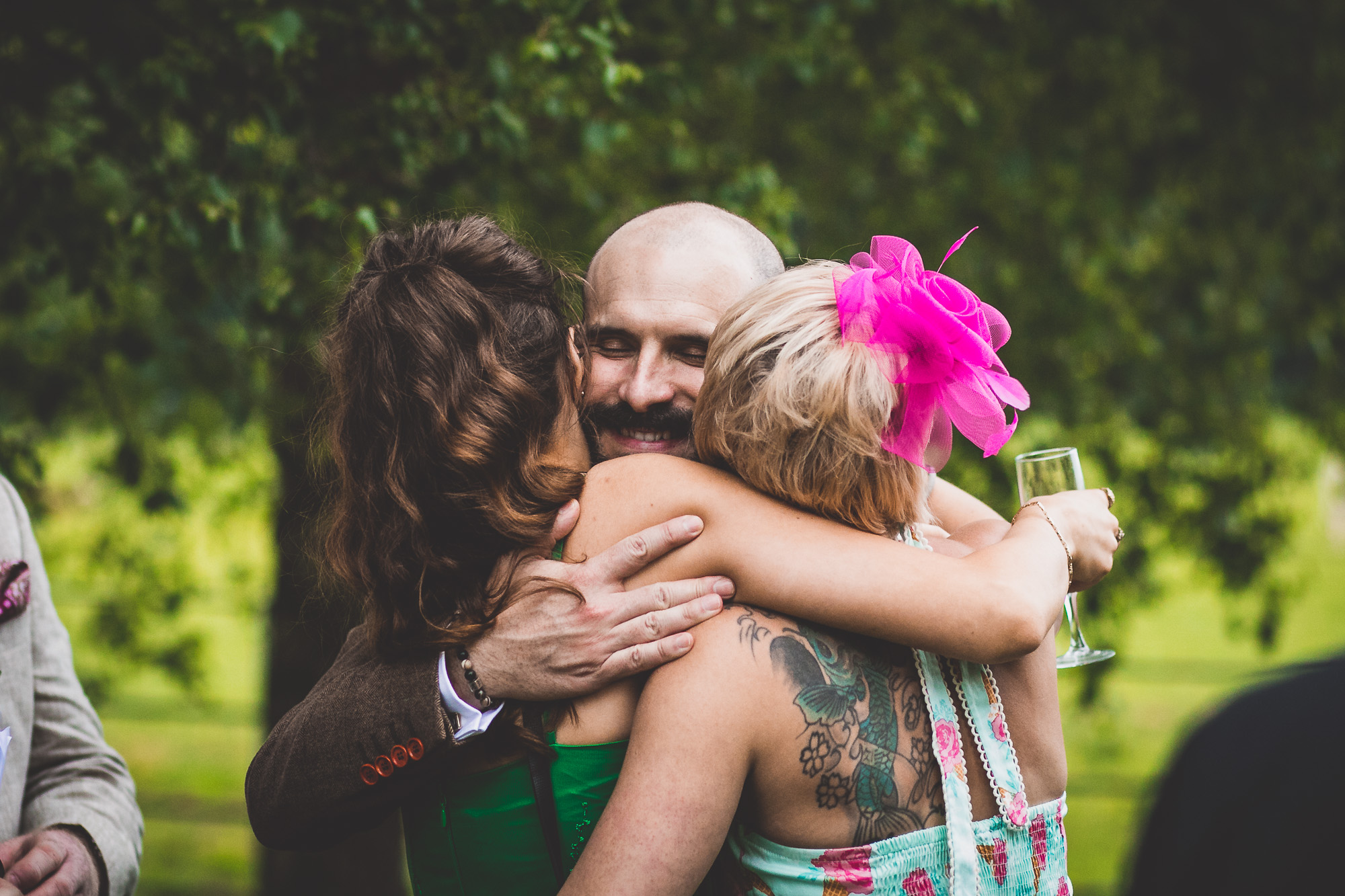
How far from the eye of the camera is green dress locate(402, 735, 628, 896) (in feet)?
5.32

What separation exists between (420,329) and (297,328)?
1588mm

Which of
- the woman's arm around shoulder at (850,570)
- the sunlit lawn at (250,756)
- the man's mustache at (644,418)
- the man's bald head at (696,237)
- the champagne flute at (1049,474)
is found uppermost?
the man's bald head at (696,237)

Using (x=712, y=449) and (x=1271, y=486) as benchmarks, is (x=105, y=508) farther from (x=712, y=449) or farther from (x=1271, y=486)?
(x=1271, y=486)

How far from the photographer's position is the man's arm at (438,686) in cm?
159

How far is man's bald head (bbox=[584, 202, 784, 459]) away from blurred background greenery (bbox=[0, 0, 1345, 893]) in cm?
60

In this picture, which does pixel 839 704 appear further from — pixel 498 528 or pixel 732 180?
pixel 732 180

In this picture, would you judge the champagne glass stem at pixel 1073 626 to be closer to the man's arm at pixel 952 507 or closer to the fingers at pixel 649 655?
the man's arm at pixel 952 507

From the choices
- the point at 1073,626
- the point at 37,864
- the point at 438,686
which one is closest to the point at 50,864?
the point at 37,864

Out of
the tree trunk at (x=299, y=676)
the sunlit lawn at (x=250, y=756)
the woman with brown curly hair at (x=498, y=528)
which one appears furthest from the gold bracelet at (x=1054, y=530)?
the sunlit lawn at (x=250, y=756)

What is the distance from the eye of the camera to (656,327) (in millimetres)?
2375

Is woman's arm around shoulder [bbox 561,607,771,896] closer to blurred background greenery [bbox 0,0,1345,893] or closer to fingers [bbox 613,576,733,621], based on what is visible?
fingers [bbox 613,576,733,621]

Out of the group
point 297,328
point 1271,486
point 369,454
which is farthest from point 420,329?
point 1271,486

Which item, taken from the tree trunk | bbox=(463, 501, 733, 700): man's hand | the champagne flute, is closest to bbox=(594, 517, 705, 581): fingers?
bbox=(463, 501, 733, 700): man's hand

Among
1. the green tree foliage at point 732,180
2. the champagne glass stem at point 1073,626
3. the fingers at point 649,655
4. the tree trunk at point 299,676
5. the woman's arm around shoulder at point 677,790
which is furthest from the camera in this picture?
the tree trunk at point 299,676
